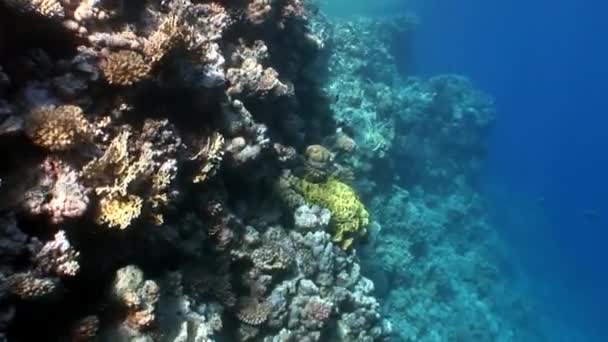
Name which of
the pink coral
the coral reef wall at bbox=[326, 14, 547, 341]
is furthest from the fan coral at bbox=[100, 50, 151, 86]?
the coral reef wall at bbox=[326, 14, 547, 341]

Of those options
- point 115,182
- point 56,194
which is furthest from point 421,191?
point 56,194

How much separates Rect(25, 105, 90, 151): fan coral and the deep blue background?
2988 centimetres

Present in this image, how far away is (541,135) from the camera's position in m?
74.2

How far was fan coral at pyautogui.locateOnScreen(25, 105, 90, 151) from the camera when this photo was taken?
12.5 feet

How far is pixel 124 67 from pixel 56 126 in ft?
3.29

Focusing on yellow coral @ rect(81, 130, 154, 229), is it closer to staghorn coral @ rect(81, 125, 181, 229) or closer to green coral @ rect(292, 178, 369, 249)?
staghorn coral @ rect(81, 125, 181, 229)

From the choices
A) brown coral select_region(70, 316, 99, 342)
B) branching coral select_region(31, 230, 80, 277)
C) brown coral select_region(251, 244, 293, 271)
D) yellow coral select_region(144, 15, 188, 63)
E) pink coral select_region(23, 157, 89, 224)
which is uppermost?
yellow coral select_region(144, 15, 188, 63)

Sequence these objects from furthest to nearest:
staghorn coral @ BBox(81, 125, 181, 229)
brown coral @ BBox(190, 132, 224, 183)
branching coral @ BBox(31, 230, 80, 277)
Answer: brown coral @ BBox(190, 132, 224, 183)
staghorn coral @ BBox(81, 125, 181, 229)
branching coral @ BBox(31, 230, 80, 277)

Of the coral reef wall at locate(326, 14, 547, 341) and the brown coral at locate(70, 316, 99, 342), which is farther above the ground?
the coral reef wall at locate(326, 14, 547, 341)

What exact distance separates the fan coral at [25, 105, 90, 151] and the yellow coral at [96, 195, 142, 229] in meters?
0.54

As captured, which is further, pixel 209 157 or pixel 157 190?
pixel 209 157

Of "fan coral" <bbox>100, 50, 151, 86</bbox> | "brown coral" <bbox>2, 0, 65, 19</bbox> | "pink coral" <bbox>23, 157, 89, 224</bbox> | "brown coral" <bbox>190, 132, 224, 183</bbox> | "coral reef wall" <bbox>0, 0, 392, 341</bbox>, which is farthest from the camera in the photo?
"brown coral" <bbox>190, 132, 224, 183</bbox>

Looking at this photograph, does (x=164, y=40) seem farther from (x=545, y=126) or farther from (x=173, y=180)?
(x=545, y=126)

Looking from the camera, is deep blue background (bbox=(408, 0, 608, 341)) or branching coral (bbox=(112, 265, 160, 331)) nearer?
branching coral (bbox=(112, 265, 160, 331))
